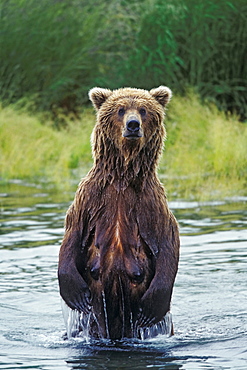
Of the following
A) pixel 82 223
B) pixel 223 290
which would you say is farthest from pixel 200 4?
pixel 82 223

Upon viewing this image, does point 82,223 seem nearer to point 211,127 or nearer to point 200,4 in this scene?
point 211,127

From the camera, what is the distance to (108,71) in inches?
665

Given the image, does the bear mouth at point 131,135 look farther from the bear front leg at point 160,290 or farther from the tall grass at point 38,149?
the tall grass at point 38,149

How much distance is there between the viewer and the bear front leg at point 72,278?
4.91 m

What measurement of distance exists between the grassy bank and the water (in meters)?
1.73

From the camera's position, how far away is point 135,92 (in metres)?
5.23

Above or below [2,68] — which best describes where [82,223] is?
below

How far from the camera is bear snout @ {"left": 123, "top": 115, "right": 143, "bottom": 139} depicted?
4891 mm

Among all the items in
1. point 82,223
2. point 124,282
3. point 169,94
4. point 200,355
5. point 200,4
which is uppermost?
point 200,4

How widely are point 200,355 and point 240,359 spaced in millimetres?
235

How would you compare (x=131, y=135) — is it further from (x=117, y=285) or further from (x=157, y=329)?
(x=157, y=329)

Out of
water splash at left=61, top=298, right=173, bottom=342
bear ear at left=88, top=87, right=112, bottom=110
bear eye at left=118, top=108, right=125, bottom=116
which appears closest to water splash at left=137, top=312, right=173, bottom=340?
water splash at left=61, top=298, right=173, bottom=342

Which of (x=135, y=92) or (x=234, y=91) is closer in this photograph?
(x=135, y=92)

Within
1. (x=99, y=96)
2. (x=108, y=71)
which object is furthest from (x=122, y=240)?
(x=108, y=71)
